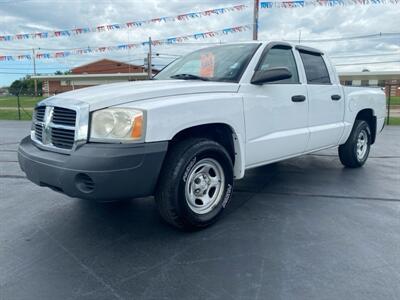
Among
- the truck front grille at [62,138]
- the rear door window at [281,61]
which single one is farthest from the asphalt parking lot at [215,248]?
the rear door window at [281,61]

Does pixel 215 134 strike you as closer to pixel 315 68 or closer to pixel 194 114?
pixel 194 114

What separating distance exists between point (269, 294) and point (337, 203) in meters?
2.23

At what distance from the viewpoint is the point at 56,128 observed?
10.5ft

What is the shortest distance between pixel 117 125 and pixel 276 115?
6.46ft

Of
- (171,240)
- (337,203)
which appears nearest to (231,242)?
(171,240)

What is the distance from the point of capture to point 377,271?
2.70 m

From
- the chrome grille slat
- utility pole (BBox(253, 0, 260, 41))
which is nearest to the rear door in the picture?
the chrome grille slat

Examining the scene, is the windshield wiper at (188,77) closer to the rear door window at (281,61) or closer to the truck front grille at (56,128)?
the rear door window at (281,61)

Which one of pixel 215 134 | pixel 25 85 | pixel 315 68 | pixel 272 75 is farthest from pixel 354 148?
pixel 25 85

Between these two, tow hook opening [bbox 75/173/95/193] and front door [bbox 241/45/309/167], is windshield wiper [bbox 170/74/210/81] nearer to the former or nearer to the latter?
front door [bbox 241/45/309/167]

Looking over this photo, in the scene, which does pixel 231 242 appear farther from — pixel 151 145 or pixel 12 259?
pixel 12 259

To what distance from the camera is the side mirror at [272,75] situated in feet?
12.3

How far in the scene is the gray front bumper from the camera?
2797mm

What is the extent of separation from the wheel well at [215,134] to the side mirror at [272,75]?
63 centimetres
